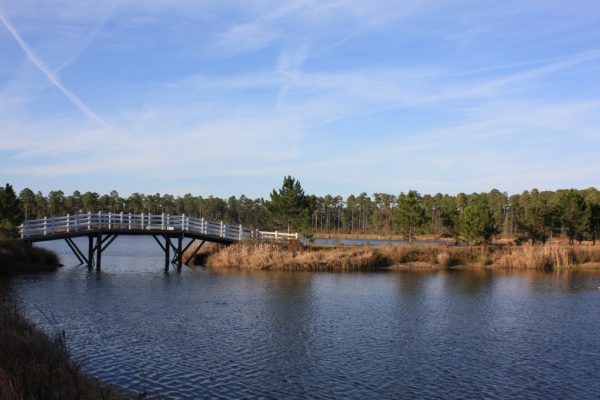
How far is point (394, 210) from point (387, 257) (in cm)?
10080

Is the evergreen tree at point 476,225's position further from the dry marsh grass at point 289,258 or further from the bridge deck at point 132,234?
the bridge deck at point 132,234

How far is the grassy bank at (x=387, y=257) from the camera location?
48.2 meters

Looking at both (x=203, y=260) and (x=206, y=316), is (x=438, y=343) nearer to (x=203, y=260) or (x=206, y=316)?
(x=206, y=316)

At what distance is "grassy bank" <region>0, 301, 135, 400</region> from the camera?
1036cm

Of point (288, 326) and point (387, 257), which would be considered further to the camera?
point (387, 257)

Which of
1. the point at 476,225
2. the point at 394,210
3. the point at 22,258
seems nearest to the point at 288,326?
the point at 22,258

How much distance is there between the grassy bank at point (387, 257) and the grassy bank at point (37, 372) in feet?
109

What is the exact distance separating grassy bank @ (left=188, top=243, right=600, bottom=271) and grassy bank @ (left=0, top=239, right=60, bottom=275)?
13.2m

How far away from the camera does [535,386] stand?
16766 mm

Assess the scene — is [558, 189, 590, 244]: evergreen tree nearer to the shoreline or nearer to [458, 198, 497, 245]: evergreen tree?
[458, 198, 497, 245]: evergreen tree

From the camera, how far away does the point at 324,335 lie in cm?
2303

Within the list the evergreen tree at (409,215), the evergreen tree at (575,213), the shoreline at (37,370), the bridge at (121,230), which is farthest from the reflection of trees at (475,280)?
the shoreline at (37,370)

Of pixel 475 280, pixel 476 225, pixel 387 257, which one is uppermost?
pixel 476 225

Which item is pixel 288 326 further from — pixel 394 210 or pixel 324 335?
pixel 394 210
